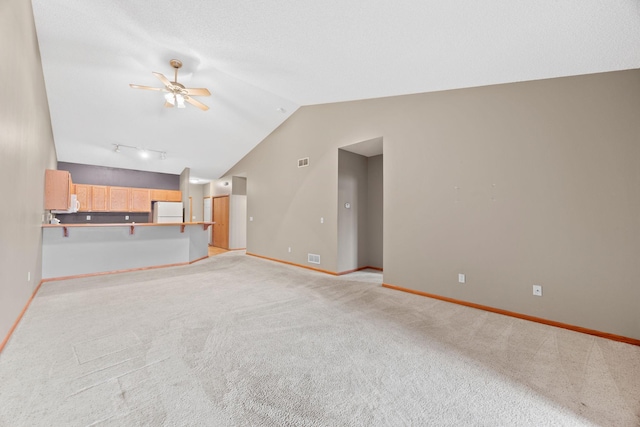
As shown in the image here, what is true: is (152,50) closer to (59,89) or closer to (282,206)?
(59,89)

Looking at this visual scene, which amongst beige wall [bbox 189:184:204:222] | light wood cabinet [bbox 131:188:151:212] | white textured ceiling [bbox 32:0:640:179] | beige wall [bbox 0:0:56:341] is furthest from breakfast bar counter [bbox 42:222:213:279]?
beige wall [bbox 189:184:204:222]

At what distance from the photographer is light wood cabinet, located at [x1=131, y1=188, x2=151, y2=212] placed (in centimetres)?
775

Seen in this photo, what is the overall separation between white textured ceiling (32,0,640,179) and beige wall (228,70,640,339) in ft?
1.28

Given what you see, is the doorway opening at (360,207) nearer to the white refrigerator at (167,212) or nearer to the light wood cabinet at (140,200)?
the white refrigerator at (167,212)

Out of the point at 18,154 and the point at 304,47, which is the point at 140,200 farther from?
the point at 304,47

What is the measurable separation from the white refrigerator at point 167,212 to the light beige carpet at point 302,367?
422 cm

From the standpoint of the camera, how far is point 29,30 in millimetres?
2965

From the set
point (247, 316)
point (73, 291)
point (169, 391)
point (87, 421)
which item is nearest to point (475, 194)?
point (247, 316)

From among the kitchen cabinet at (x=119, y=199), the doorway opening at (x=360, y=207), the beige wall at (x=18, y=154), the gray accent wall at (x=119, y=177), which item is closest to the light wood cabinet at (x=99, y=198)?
the kitchen cabinet at (x=119, y=199)

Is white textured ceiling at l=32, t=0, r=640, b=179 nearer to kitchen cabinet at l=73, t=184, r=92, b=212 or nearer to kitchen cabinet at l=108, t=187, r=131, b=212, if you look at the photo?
kitchen cabinet at l=73, t=184, r=92, b=212

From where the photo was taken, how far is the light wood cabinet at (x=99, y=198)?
23.4ft

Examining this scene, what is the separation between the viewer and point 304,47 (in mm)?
2920

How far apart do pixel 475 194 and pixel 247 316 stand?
3.34 meters

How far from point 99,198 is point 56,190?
3.04 metres
